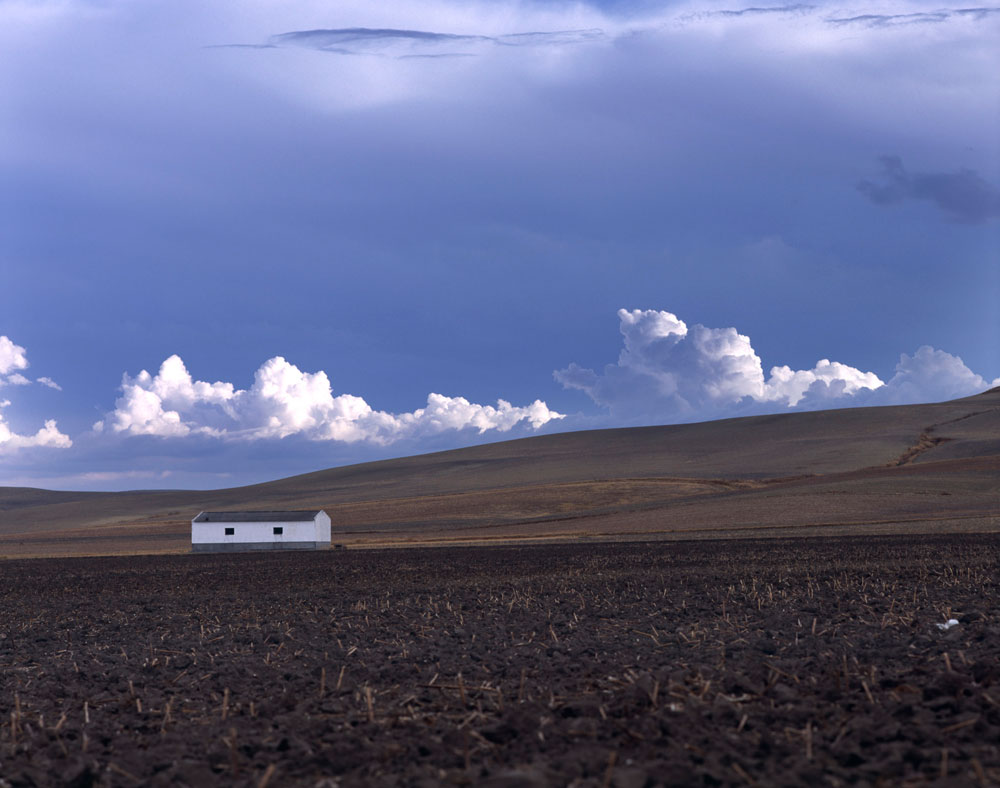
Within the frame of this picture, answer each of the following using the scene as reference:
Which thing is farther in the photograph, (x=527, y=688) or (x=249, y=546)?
(x=249, y=546)

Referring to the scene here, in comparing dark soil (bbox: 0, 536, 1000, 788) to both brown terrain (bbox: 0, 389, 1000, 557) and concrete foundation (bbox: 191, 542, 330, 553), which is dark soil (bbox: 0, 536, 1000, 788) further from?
concrete foundation (bbox: 191, 542, 330, 553)

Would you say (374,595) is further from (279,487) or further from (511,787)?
(279,487)

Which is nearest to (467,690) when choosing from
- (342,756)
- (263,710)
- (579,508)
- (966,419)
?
(263,710)

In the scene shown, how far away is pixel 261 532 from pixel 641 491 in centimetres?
4568

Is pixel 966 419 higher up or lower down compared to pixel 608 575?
higher up

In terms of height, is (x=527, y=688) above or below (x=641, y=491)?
below

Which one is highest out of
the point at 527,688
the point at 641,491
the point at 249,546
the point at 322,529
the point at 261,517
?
the point at 261,517

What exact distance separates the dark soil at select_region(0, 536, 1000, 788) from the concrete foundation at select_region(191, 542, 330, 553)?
41.1 m

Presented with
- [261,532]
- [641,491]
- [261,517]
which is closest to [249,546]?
[261,532]

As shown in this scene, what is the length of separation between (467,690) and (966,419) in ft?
453

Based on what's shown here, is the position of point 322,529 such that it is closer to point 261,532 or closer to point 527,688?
point 261,532

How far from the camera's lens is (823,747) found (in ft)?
25.5

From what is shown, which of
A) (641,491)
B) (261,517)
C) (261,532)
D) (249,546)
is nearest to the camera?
(249,546)

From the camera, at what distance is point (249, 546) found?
67.7 m
